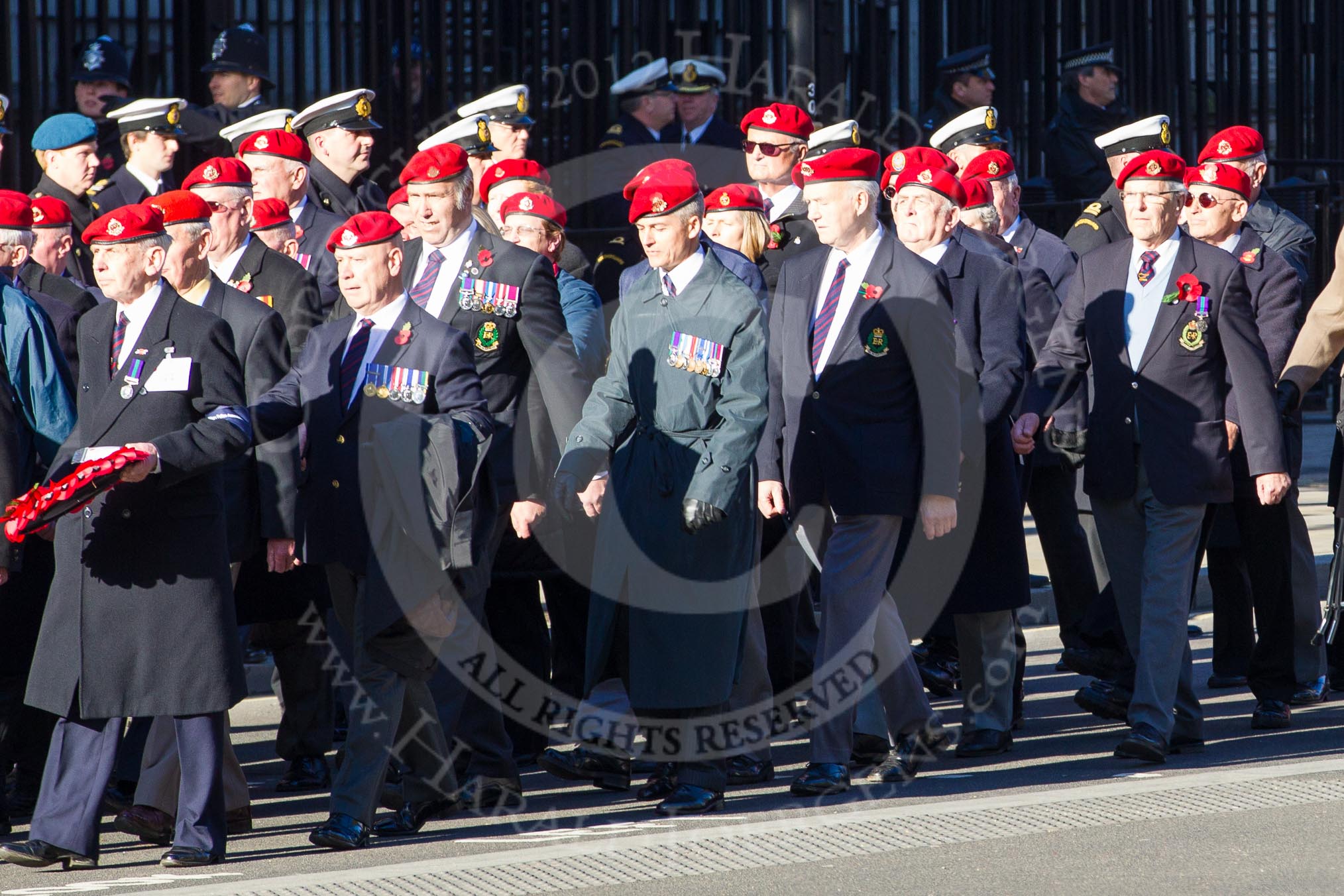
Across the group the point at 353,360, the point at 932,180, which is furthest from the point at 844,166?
the point at 353,360

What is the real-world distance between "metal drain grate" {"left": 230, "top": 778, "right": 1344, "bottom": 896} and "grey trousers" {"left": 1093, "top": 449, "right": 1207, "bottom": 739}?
0.51 metres

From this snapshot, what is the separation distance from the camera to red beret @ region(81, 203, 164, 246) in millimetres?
5742

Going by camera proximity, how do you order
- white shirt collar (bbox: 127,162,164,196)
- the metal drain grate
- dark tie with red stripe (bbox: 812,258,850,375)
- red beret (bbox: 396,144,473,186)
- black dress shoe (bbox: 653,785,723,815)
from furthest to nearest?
1. white shirt collar (bbox: 127,162,164,196)
2. red beret (bbox: 396,144,473,186)
3. dark tie with red stripe (bbox: 812,258,850,375)
4. black dress shoe (bbox: 653,785,723,815)
5. the metal drain grate

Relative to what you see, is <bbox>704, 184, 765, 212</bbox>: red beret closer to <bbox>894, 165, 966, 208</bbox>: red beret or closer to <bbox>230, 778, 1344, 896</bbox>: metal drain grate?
<bbox>894, 165, 966, 208</bbox>: red beret

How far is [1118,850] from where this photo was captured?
5531mm

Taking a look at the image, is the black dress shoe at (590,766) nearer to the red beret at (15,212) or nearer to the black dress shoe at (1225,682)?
the red beret at (15,212)

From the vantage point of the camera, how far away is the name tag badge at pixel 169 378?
18.7 ft

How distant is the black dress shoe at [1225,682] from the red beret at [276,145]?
13.4 feet

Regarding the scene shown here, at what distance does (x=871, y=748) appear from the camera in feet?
21.9

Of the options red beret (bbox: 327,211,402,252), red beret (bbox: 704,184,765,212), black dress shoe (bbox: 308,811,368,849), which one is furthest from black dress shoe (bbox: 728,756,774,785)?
red beret (bbox: 704,184,765,212)

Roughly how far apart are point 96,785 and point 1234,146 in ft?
17.2

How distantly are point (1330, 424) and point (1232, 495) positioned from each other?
29.1 ft

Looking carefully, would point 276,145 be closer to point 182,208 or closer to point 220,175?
point 220,175

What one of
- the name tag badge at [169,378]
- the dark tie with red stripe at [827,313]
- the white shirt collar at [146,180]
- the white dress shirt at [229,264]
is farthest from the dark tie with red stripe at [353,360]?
the white shirt collar at [146,180]
